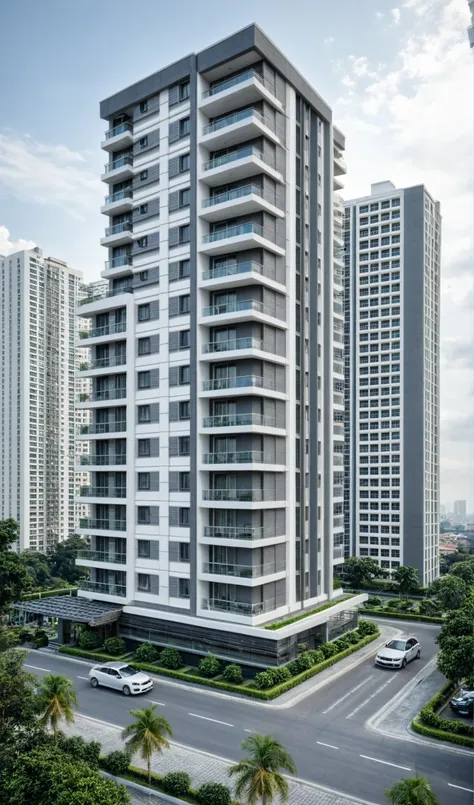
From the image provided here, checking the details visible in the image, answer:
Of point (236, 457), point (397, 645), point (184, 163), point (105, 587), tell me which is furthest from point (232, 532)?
point (184, 163)

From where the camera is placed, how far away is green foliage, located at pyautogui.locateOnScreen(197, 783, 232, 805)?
51.3 ft

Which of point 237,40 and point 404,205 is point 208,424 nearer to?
point 237,40

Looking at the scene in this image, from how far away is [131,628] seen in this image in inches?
1154

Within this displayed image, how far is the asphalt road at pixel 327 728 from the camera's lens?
684 inches

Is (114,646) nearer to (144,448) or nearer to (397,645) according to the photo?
(144,448)

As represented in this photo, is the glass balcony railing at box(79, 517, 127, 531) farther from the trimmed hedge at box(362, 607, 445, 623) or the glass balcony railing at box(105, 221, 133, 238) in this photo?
the trimmed hedge at box(362, 607, 445, 623)

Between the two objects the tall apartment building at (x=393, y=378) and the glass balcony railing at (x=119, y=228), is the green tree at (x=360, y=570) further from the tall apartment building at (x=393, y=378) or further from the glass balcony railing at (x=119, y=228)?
the glass balcony railing at (x=119, y=228)

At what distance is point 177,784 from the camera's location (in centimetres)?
1636

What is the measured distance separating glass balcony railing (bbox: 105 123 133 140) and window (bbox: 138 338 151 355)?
1120 centimetres

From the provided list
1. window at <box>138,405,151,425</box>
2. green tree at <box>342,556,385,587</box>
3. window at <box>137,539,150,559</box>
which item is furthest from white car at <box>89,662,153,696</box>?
green tree at <box>342,556,385,587</box>

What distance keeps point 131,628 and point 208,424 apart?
10.7 metres

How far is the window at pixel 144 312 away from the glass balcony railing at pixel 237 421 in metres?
6.54

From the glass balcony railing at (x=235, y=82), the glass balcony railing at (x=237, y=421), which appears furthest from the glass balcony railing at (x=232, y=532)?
the glass balcony railing at (x=235, y=82)

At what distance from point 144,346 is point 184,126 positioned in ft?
35.8
